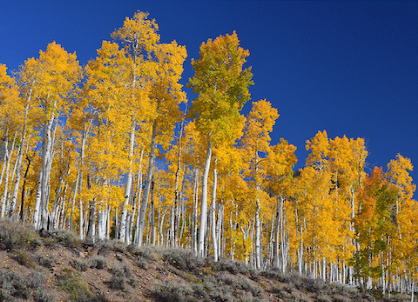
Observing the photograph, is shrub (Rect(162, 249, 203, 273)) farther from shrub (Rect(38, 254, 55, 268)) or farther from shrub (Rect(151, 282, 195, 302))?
shrub (Rect(38, 254, 55, 268))

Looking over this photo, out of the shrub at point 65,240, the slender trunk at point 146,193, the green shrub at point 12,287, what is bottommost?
the green shrub at point 12,287

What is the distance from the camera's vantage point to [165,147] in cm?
1914

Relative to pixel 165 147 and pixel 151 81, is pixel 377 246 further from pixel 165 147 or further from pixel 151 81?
pixel 151 81

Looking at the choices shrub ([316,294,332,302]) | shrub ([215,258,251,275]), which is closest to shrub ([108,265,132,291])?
shrub ([215,258,251,275])

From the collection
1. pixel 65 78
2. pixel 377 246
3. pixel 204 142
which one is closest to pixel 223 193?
pixel 204 142

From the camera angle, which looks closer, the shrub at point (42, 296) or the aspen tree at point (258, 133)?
the shrub at point (42, 296)

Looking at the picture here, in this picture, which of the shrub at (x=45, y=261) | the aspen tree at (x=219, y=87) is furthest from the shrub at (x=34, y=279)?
the aspen tree at (x=219, y=87)

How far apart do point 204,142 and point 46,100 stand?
9.11 metres

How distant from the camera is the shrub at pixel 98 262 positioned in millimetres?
12488

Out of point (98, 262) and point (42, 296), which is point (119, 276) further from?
point (42, 296)

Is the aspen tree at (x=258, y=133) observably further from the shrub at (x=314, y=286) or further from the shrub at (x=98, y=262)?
the shrub at (x=98, y=262)

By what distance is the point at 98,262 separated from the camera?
1270 cm

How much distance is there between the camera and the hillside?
1012 cm

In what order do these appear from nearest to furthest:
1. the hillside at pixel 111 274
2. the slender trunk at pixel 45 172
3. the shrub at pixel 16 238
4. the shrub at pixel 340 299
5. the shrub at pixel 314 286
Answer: the hillside at pixel 111 274
the shrub at pixel 16 238
the slender trunk at pixel 45 172
the shrub at pixel 340 299
the shrub at pixel 314 286
